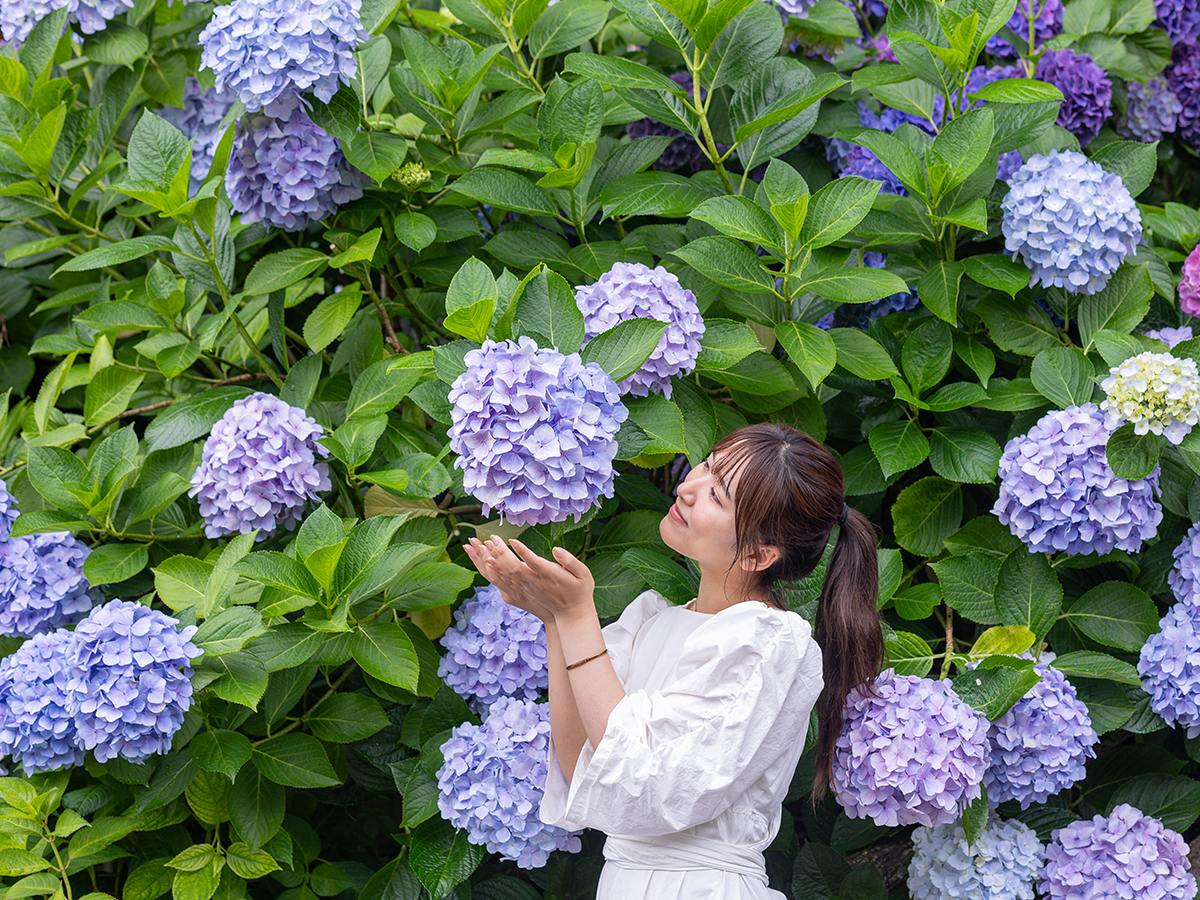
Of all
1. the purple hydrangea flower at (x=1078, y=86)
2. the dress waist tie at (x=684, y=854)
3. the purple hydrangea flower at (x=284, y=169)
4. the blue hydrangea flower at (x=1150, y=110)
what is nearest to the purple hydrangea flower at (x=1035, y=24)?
the purple hydrangea flower at (x=1078, y=86)

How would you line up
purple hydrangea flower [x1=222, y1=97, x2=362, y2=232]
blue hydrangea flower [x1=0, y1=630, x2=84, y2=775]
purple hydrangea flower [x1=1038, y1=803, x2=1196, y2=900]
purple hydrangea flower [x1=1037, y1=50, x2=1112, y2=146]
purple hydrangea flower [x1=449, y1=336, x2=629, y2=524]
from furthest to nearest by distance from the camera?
purple hydrangea flower [x1=1037, y1=50, x2=1112, y2=146] → purple hydrangea flower [x1=222, y1=97, x2=362, y2=232] → purple hydrangea flower [x1=1038, y1=803, x2=1196, y2=900] → blue hydrangea flower [x1=0, y1=630, x2=84, y2=775] → purple hydrangea flower [x1=449, y1=336, x2=629, y2=524]

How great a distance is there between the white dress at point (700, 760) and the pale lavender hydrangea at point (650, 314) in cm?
36

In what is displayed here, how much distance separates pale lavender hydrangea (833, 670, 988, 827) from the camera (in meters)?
1.49

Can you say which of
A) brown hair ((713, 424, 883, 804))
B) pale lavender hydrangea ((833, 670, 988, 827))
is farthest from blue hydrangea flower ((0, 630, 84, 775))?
pale lavender hydrangea ((833, 670, 988, 827))

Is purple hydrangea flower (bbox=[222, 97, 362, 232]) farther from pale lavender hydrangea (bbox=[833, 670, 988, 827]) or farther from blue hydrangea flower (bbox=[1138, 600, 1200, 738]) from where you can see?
blue hydrangea flower (bbox=[1138, 600, 1200, 738])

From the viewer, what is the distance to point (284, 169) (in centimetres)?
179

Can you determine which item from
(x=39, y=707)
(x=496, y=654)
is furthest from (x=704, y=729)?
(x=39, y=707)

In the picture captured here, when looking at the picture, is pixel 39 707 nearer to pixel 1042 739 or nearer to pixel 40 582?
pixel 40 582

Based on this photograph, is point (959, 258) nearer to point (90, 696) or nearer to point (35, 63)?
point (90, 696)

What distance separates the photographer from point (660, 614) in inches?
Result: 63.3

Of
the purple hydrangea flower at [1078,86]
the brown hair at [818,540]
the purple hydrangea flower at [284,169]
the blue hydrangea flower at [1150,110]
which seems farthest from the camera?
the blue hydrangea flower at [1150,110]

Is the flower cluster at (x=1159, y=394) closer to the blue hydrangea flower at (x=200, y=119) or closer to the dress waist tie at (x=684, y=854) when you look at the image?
the dress waist tie at (x=684, y=854)

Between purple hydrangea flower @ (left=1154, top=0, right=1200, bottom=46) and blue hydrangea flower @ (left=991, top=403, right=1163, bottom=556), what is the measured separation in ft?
4.35

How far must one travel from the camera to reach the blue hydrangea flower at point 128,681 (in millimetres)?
1508
